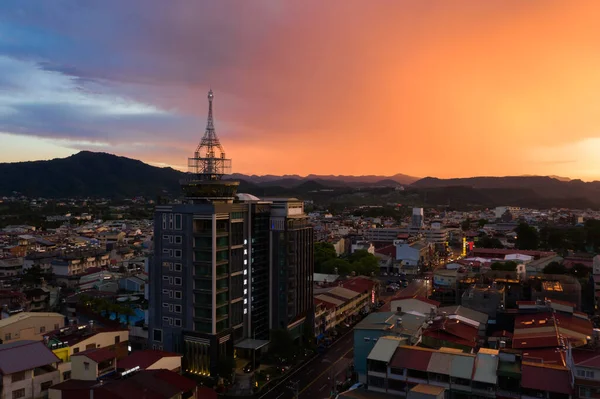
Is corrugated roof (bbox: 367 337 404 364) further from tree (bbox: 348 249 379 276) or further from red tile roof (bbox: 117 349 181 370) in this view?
tree (bbox: 348 249 379 276)

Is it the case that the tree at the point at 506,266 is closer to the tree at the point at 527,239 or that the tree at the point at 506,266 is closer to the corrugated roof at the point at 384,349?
the corrugated roof at the point at 384,349

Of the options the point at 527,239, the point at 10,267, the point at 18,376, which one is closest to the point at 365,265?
the point at 527,239

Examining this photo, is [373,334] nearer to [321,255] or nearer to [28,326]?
[28,326]

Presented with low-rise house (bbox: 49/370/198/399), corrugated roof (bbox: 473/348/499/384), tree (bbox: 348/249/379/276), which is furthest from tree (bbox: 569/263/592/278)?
low-rise house (bbox: 49/370/198/399)

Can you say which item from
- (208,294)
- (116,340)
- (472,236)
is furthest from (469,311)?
(472,236)

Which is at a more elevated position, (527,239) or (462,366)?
(462,366)

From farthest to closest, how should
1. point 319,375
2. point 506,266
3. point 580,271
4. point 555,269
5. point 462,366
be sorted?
point 580,271 < point 555,269 < point 506,266 < point 319,375 < point 462,366
